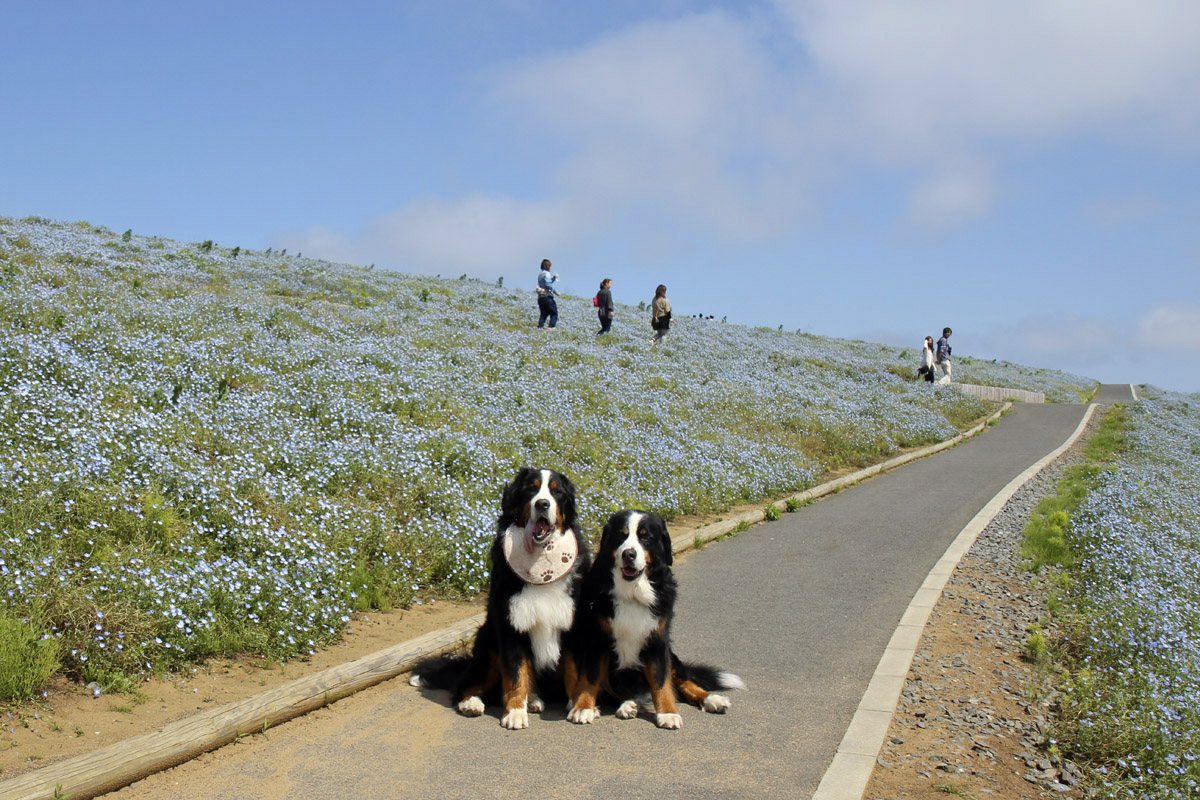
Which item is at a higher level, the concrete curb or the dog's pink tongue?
the dog's pink tongue

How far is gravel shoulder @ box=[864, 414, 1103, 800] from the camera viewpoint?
16.5ft

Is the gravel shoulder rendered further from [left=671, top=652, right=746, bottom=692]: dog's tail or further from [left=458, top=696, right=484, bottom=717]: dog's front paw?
[left=458, top=696, right=484, bottom=717]: dog's front paw

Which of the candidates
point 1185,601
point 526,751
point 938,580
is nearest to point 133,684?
point 526,751

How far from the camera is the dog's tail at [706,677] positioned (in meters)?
5.89

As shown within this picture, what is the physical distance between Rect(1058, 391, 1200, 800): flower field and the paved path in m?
1.52

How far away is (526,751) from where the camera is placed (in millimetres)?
4977

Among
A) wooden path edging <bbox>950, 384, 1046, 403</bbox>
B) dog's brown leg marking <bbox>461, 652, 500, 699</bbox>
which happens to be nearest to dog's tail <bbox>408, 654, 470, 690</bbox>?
dog's brown leg marking <bbox>461, 652, 500, 699</bbox>

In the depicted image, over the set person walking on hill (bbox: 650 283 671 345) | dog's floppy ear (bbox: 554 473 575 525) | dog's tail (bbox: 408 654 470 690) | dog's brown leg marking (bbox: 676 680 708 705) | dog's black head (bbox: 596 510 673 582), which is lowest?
dog's tail (bbox: 408 654 470 690)

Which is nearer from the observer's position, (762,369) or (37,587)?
(37,587)

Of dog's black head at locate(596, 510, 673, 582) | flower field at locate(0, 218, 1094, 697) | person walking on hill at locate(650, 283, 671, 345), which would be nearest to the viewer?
dog's black head at locate(596, 510, 673, 582)

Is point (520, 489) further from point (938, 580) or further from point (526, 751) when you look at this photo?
point (938, 580)

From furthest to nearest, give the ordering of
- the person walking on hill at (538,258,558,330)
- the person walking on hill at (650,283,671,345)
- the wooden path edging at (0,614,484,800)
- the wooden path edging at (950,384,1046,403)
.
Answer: the wooden path edging at (950,384,1046,403), the person walking on hill at (650,283,671,345), the person walking on hill at (538,258,558,330), the wooden path edging at (0,614,484,800)

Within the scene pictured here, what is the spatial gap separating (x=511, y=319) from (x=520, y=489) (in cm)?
2125

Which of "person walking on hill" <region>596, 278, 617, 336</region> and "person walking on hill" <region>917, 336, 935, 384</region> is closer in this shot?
"person walking on hill" <region>596, 278, 617, 336</region>
